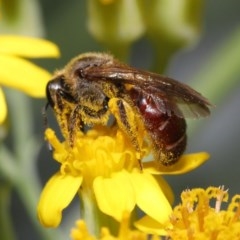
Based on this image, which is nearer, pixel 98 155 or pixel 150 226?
pixel 150 226

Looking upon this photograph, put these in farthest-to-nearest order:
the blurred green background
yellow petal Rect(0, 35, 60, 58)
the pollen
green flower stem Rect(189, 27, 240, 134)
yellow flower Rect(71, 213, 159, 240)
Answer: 1. the blurred green background
2. green flower stem Rect(189, 27, 240, 134)
3. yellow petal Rect(0, 35, 60, 58)
4. the pollen
5. yellow flower Rect(71, 213, 159, 240)

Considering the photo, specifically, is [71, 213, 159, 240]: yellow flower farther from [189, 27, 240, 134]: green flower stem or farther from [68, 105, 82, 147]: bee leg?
[189, 27, 240, 134]: green flower stem

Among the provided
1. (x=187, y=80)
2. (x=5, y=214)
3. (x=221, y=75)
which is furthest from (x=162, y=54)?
(x=187, y=80)

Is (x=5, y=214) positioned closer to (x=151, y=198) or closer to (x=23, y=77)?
(x=23, y=77)

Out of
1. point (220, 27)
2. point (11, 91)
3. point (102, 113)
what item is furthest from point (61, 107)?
point (220, 27)

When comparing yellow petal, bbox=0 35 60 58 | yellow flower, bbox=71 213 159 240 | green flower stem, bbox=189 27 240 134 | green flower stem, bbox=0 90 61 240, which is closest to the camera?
yellow flower, bbox=71 213 159 240

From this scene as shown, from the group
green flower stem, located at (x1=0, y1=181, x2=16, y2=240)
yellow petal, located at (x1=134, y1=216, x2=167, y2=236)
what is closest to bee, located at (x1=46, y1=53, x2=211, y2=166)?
yellow petal, located at (x1=134, y1=216, x2=167, y2=236)
